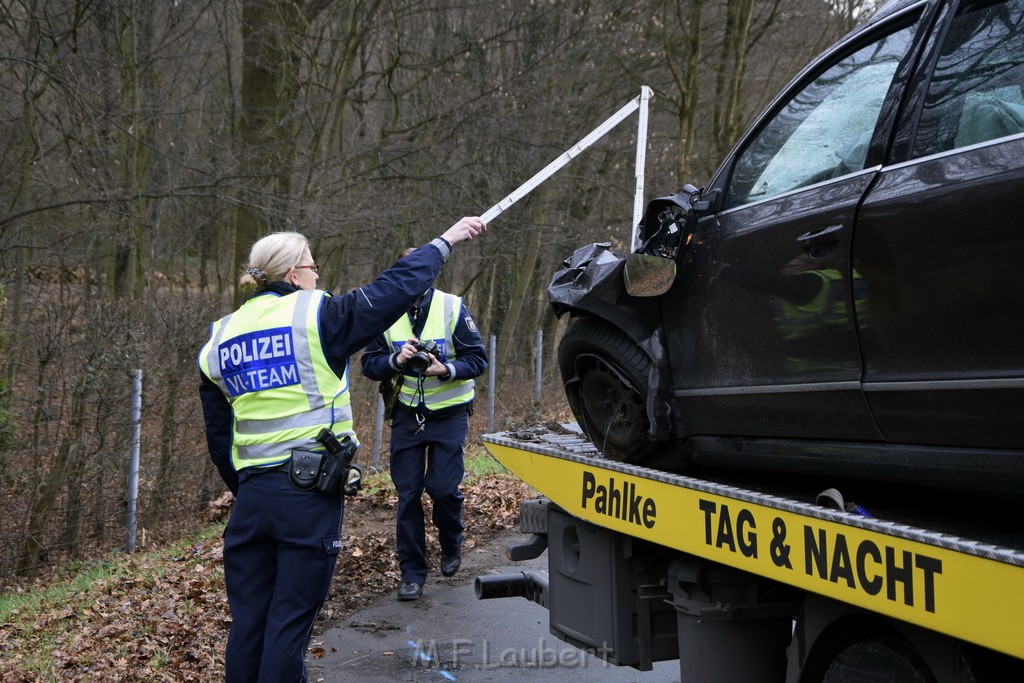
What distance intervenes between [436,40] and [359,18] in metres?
1.21

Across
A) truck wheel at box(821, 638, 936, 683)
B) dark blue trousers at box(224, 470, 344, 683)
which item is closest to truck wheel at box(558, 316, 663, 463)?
dark blue trousers at box(224, 470, 344, 683)

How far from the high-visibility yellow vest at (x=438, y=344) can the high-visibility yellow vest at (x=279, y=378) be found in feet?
8.94

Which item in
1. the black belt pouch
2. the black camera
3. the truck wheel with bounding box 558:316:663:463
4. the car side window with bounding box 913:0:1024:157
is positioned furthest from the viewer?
the black camera

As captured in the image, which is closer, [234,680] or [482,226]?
[234,680]

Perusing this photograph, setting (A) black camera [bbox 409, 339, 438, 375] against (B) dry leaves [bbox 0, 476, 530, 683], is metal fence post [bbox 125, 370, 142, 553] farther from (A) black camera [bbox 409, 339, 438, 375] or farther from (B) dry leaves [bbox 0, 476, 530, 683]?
(A) black camera [bbox 409, 339, 438, 375]

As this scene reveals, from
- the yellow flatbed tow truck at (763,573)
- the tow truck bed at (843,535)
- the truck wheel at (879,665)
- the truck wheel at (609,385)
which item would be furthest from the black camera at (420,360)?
the truck wheel at (879,665)

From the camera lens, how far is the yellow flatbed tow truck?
2561mm

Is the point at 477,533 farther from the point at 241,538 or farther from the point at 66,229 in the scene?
the point at 66,229

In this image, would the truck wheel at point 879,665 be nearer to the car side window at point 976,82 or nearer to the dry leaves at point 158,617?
the car side window at point 976,82

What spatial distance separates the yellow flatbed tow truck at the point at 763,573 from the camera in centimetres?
256

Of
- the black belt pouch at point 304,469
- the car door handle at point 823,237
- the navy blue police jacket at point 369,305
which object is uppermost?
the car door handle at point 823,237

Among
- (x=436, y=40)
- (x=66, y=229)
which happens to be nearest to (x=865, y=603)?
(x=66, y=229)

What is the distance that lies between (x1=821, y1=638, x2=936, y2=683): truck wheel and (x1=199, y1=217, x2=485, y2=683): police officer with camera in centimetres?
188

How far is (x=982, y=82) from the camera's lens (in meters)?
3.06
